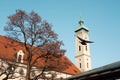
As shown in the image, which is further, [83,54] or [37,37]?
[83,54]

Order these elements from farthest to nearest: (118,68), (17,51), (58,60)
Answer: (17,51)
(58,60)
(118,68)

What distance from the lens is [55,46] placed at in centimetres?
2441

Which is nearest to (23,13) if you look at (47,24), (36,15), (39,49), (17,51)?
(36,15)

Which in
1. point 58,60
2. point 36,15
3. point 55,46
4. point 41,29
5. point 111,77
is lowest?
point 111,77

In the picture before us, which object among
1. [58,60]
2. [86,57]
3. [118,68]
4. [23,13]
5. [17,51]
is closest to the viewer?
[118,68]

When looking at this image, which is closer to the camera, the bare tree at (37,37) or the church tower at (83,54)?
the bare tree at (37,37)

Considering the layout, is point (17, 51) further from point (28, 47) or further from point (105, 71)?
point (105, 71)

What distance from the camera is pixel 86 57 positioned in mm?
54312

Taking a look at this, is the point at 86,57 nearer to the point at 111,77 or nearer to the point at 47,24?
the point at 47,24

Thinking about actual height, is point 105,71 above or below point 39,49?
below

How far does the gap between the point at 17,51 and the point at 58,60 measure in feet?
49.6

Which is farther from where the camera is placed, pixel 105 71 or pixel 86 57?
pixel 86 57

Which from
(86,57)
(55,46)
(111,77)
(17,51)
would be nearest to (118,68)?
(111,77)

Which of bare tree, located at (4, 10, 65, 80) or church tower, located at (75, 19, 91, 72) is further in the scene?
church tower, located at (75, 19, 91, 72)
